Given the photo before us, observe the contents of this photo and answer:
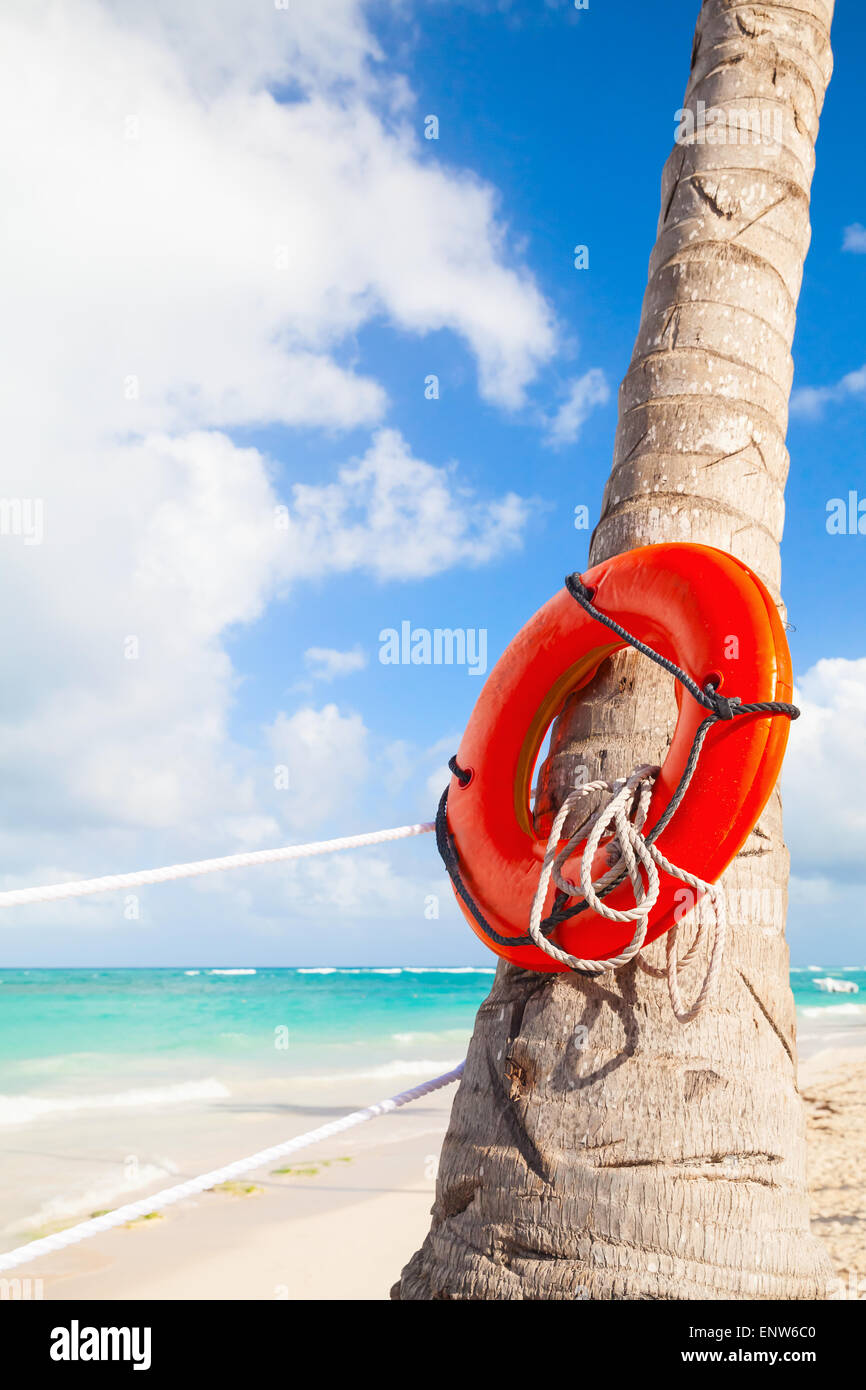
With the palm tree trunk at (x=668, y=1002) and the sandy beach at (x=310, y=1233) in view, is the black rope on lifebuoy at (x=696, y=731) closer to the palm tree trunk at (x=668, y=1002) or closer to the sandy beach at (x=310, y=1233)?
the palm tree trunk at (x=668, y=1002)

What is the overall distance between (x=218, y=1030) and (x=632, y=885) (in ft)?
49.0

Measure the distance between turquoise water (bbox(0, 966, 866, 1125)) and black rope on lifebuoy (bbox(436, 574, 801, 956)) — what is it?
7.70 m

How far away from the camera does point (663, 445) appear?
217 cm

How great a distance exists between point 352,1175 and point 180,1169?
1.17 m

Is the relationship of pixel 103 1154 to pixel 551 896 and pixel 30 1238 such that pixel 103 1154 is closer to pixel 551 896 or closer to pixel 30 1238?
pixel 30 1238

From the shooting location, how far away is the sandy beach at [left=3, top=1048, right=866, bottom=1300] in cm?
379

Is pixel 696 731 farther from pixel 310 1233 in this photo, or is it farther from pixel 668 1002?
pixel 310 1233

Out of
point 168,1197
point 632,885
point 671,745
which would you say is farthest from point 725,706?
point 168,1197

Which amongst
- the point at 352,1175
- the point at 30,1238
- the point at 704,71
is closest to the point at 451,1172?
the point at 704,71

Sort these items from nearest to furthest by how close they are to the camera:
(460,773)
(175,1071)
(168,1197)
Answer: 1. (168,1197)
2. (460,773)
3. (175,1071)

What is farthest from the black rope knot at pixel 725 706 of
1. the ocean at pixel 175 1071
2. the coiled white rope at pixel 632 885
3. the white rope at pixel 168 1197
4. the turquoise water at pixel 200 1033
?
the turquoise water at pixel 200 1033

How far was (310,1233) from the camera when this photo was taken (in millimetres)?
4527

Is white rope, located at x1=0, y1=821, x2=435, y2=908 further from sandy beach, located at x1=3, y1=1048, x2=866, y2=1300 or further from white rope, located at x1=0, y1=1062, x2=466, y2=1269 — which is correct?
sandy beach, located at x1=3, y1=1048, x2=866, y2=1300

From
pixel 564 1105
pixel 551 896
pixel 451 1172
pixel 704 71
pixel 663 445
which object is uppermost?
pixel 704 71
